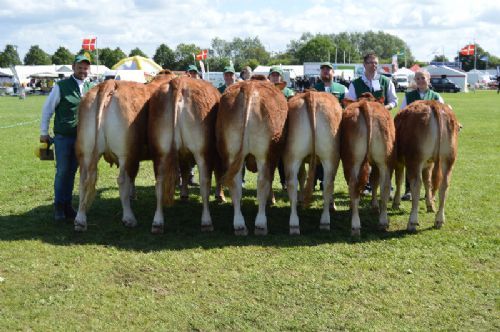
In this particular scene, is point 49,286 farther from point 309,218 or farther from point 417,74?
point 417,74

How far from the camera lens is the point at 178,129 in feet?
22.5

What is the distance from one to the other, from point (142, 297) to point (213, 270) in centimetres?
96

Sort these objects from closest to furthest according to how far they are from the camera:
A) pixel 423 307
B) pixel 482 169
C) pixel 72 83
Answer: pixel 423 307, pixel 72 83, pixel 482 169

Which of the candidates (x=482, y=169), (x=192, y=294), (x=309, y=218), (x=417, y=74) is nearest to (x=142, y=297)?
(x=192, y=294)

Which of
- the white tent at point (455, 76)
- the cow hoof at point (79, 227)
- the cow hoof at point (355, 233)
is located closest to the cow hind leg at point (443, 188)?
the cow hoof at point (355, 233)

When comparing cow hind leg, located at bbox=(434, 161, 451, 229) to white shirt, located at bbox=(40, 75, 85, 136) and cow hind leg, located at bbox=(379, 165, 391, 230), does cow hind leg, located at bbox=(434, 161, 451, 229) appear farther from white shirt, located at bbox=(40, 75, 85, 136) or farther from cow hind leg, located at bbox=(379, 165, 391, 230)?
white shirt, located at bbox=(40, 75, 85, 136)

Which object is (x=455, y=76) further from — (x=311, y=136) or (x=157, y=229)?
(x=157, y=229)

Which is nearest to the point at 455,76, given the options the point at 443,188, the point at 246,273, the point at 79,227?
the point at 443,188

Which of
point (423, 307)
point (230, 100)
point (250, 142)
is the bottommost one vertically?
point (423, 307)

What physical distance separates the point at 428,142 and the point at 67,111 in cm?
491

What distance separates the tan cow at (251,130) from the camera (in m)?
6.75

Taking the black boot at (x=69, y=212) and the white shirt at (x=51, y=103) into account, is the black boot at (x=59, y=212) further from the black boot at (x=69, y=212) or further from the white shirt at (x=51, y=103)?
the white shirt at (x=51, y=103)

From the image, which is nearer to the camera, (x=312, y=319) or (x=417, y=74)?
(x=312, y=319)

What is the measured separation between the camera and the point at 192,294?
5.26 meters
